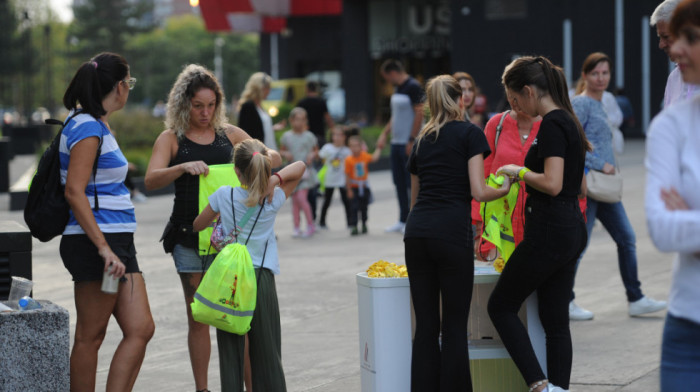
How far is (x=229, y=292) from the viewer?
15.1 feet

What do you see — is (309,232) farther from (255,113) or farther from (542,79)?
(542,79)

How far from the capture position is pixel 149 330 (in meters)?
4.79

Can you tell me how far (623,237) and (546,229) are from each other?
288 centimetres

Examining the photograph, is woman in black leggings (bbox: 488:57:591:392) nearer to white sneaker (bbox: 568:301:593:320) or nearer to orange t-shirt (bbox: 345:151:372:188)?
white sneaker (bbox: 568:301:593:320)

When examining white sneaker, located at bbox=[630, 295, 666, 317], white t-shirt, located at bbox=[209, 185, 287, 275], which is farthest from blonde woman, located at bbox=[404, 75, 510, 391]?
white sneaker, located at bbox=[630, 295, 666, 317]

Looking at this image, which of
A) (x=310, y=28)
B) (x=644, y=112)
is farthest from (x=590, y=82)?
(x=310, y=28)

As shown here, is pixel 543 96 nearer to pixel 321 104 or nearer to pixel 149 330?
pixel 149 330

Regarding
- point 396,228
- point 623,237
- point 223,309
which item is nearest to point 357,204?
point 396,228

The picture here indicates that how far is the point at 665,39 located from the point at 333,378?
2786 millimetres

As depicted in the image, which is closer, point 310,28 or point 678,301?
point 678,301

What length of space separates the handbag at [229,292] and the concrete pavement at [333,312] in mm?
1305

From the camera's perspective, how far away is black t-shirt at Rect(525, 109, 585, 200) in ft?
15.6

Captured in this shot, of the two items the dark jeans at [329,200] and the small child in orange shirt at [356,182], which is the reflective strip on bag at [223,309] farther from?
the dark jeans at [329,200]

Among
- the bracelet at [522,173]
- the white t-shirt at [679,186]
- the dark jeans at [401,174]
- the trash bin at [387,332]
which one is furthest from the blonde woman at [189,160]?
the dark jeans at [401,174]
